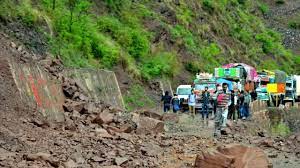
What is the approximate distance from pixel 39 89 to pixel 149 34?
2355cm

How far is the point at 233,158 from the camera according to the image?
11742 mm

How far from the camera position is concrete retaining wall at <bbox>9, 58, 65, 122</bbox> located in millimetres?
15492

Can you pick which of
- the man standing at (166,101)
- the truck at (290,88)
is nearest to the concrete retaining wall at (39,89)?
the man standing at (166,101)

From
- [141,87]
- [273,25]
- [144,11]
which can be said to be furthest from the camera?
[273,25]

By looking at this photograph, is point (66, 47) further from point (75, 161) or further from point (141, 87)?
point (75, 161)

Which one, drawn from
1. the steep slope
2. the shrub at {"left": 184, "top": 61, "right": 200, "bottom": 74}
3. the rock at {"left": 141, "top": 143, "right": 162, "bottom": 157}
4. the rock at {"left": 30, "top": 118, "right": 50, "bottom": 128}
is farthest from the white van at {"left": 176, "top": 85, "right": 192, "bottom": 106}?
the steep slope

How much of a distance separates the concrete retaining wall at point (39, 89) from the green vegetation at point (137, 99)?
11273 millimetres

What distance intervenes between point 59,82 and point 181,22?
27.8 metres

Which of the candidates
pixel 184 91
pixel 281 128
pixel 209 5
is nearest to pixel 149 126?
pixel 281 128

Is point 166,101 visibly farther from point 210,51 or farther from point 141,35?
point 210,51

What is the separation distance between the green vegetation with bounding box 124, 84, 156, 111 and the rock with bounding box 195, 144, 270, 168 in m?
17.0

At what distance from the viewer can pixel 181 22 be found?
151 ft

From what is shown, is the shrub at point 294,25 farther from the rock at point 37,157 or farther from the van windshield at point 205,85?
the rock at point 37,157

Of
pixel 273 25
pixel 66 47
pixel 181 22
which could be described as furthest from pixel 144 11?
pixel 273 25
